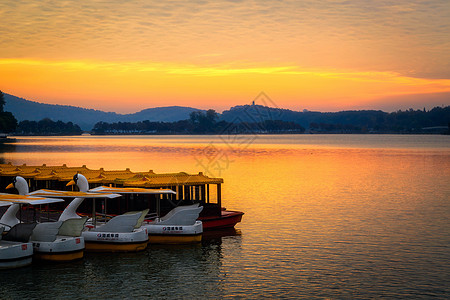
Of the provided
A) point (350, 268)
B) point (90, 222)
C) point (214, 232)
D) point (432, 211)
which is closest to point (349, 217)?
point (432, 211)

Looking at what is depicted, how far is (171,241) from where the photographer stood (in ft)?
124

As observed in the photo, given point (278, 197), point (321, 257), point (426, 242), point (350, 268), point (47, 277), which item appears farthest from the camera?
point (278, 197)

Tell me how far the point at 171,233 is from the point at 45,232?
8883 mm

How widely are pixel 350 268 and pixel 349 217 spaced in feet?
64.0

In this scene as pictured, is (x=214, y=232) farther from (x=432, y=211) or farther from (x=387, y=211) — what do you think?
(x=432, y=211)

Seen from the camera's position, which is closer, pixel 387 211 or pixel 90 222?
pixel 90 222

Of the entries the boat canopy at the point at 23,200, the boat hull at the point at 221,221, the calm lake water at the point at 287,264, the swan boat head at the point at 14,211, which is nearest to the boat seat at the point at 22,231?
the boat canopy at the point at 23,200

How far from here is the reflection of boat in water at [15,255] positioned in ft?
100

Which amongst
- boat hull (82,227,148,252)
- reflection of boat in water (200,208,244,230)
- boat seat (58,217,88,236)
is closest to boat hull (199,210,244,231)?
reflection of boat in water (200,208,244,230)

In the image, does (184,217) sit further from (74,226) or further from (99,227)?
(74,226)

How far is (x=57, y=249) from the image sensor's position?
105 feet

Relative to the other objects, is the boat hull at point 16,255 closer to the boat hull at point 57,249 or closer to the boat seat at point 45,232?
the boat hull at point 57,249

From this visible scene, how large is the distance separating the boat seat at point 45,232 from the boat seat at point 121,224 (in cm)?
348

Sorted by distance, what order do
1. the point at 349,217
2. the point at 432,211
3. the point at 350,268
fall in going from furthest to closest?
the point at 432,211 → the point at 349,217 → the point at 350,268
